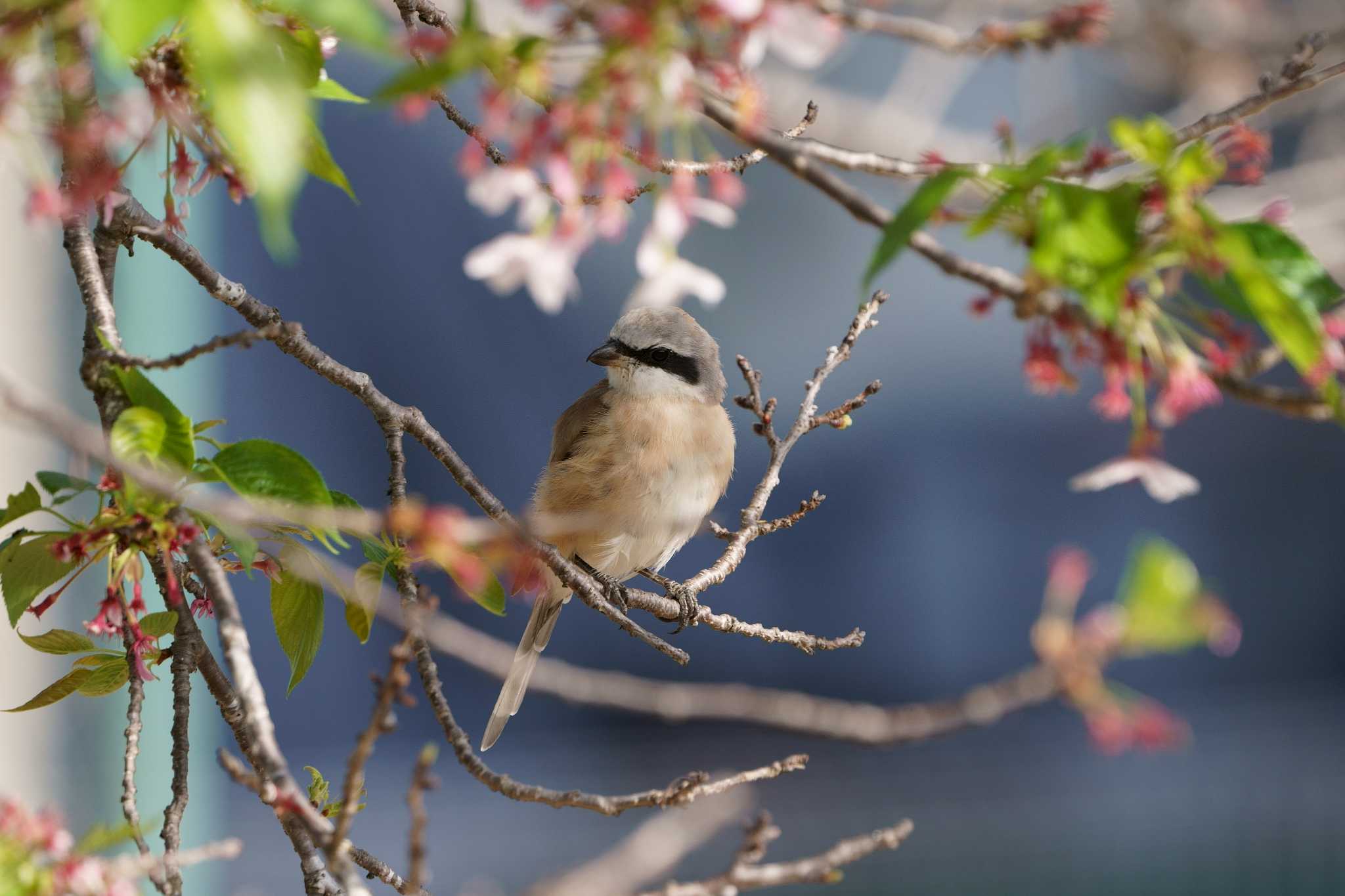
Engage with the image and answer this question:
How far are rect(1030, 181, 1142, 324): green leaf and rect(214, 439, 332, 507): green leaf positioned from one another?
0.61 meters

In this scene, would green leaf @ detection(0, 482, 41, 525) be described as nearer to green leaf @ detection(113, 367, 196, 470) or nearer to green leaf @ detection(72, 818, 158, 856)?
green leaf @ detection(113, 367, 196, 470)

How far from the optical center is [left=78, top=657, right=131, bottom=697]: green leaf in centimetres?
119

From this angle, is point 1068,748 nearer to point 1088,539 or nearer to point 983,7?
point 1088,539

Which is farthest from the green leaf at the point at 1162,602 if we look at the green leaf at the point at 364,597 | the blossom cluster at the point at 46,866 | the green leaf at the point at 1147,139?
the green leaf at the point at 364,597

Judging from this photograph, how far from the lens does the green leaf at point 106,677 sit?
1194 millimetres

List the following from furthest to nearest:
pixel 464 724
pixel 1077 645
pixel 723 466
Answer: pixel 464 724
pixel 723 466
pixel 1077 645

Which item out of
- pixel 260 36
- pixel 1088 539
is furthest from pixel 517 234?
pixel 1088 539

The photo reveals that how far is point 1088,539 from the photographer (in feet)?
18.2

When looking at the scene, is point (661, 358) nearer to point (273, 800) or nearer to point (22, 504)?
point (22, 504)

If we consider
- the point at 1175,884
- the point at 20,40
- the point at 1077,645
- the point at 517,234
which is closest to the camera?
the point at 1077,645

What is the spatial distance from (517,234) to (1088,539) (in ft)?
16.8

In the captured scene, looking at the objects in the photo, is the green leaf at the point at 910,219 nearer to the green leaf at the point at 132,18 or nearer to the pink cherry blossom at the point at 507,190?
the pink cherry blossom at the point at 507,190

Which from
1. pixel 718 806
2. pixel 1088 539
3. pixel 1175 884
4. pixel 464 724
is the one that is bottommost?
pixel 718 806

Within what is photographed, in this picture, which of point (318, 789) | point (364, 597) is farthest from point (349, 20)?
point (318, 789)
